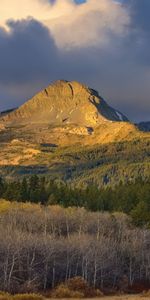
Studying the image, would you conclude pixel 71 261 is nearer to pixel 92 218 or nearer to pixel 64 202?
pixel 92 218

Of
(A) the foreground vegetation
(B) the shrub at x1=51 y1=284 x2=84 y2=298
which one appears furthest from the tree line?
(B) the shrub at x1=51 y1=284 x2=84 y2=298

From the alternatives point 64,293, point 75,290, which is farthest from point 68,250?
point 64,293

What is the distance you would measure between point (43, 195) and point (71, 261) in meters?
74.6

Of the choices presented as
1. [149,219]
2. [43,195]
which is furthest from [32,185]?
[149,219]

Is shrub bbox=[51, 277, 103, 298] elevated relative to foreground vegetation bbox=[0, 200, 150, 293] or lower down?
lower down

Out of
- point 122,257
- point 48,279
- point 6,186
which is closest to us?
point 48,279

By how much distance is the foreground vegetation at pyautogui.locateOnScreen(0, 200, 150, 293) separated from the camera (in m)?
99.8

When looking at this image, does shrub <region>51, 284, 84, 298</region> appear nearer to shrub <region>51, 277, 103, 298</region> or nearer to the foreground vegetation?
shrub <region>51, 277, 103, 298</region>

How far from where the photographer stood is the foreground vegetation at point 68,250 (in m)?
99.8

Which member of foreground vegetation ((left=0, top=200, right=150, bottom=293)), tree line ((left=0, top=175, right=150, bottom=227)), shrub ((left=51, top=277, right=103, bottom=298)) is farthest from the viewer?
tree line ((left=0, top=175, right=150, bottom=227))

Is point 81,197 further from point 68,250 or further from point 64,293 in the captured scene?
point 64,293

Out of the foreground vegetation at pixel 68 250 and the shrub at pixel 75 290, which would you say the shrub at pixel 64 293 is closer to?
the shrub at pixel 75 290

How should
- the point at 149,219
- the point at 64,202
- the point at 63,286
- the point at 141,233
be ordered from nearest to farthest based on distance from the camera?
1. the point at 63,286
2. the point at 141,233
3. the point at 149,219
4. the point at 64,202

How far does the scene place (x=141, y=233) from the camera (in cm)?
13175
